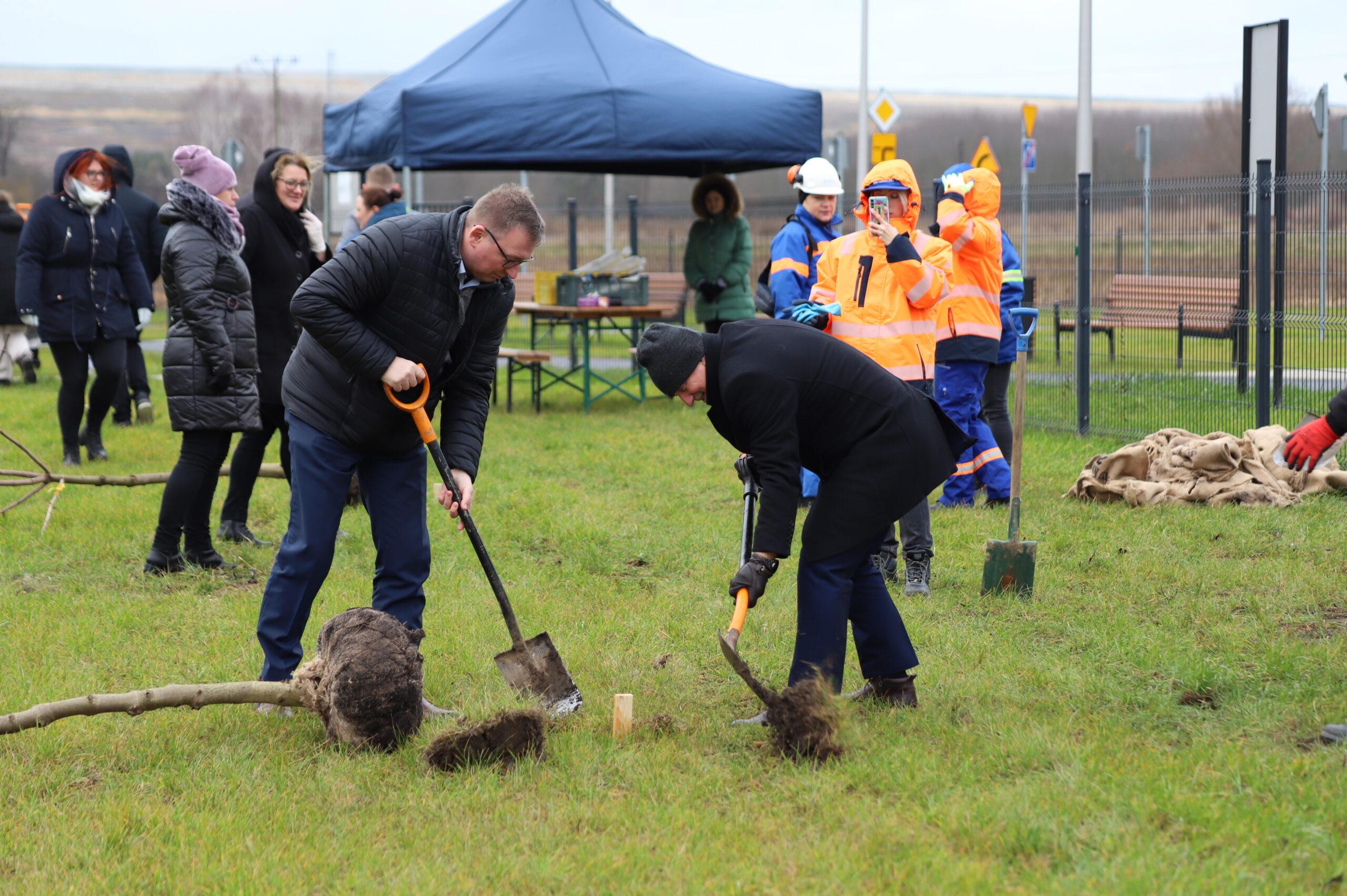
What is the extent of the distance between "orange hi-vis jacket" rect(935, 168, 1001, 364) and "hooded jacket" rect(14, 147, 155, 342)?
5613 millimetres

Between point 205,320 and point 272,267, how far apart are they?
66 centimetres

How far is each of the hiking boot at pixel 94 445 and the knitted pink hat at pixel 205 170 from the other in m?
3.81

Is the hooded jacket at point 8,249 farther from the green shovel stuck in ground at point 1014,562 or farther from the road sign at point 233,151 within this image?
the green shovel stuck in ground at point 1014,562

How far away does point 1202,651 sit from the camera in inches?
187

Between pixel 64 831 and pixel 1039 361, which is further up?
pixel 1039 361

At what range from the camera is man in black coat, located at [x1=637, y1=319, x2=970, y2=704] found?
380 centimetres

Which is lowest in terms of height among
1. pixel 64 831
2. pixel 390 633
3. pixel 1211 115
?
pixel 64 831

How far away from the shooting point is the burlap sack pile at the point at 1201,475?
7.35 m

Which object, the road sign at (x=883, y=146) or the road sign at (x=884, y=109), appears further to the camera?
the road sign at (x=884, y=109)

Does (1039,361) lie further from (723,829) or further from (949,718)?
(723,829)

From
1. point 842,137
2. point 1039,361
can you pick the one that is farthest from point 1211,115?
point 1039,361

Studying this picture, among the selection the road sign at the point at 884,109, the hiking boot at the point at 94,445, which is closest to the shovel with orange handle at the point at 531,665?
the hiking boot at the point at 94,445

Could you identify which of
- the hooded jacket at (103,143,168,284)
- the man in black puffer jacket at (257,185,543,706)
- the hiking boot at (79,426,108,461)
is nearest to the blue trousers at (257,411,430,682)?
the man in black puffer jacket at (257,185,543,706)

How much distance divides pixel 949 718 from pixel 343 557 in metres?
3.45
